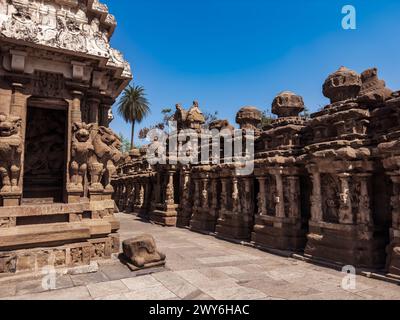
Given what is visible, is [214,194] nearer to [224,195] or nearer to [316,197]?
[224,195]

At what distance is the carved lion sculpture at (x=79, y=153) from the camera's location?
21.7 ft

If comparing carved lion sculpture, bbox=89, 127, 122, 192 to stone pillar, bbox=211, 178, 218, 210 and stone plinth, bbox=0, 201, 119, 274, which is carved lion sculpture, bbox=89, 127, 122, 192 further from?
stone pillar, bbox=211, 178, 218, 210

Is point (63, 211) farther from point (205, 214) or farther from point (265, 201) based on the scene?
point (205, 214)

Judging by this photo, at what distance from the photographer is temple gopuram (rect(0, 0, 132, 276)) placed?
5883 millimetres

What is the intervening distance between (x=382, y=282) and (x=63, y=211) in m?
6.80

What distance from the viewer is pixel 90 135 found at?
711 cm

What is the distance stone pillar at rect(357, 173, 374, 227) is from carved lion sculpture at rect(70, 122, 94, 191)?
647cm

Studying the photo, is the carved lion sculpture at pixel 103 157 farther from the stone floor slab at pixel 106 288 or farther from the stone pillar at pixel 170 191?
the stone pillar at pixel 170 191

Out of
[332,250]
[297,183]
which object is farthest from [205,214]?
[332,250]

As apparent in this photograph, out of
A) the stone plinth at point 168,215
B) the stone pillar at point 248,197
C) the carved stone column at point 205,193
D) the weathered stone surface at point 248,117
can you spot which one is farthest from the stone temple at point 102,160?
the stone plinth at point 168,215

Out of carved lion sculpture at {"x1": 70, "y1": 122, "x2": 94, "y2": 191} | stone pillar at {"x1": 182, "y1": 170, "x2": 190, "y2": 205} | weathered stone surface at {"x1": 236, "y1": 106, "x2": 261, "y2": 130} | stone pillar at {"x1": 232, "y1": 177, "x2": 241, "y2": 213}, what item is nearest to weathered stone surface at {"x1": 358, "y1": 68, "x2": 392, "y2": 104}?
weathered stone surface at {"x1": 236, "y1": 106, "x2": 261, "y2": 130}

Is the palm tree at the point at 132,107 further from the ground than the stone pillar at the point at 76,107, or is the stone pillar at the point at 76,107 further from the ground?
the palm tree at the point at 132,107

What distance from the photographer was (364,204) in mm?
6938

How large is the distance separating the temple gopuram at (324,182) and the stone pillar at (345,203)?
24mm
